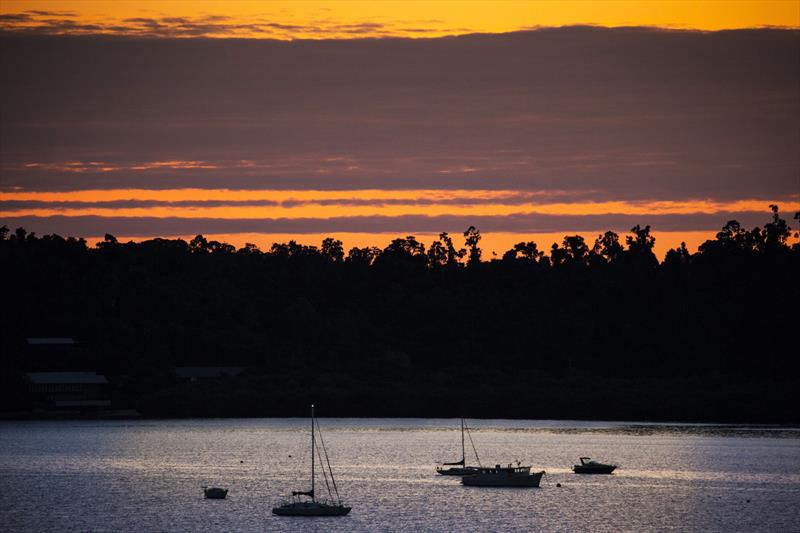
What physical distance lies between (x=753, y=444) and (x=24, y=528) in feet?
357

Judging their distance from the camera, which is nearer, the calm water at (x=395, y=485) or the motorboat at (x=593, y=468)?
the calm water at (x=395, y=485)

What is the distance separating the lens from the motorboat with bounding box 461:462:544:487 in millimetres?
122500

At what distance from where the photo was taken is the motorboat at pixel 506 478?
122 m

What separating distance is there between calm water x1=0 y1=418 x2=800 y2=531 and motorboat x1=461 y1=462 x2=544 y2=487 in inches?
32.9

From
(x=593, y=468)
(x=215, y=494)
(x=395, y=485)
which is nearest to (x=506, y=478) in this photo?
(x=395, y=485)

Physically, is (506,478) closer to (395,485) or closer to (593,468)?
(395,485)

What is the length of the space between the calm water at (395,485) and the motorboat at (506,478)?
836mm

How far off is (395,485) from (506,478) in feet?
33.7

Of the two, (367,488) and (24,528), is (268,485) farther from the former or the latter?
(24,528)

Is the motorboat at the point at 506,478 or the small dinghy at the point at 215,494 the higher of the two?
the motorboat at the point at 506,478

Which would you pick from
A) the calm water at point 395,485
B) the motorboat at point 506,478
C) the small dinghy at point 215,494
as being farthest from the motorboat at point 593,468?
the small dinghy at point 215,494

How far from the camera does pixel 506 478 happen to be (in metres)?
123

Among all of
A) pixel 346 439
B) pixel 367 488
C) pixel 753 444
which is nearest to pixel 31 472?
pixel 367 488

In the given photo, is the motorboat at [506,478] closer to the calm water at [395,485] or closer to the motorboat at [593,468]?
the calm water at [395,485]
